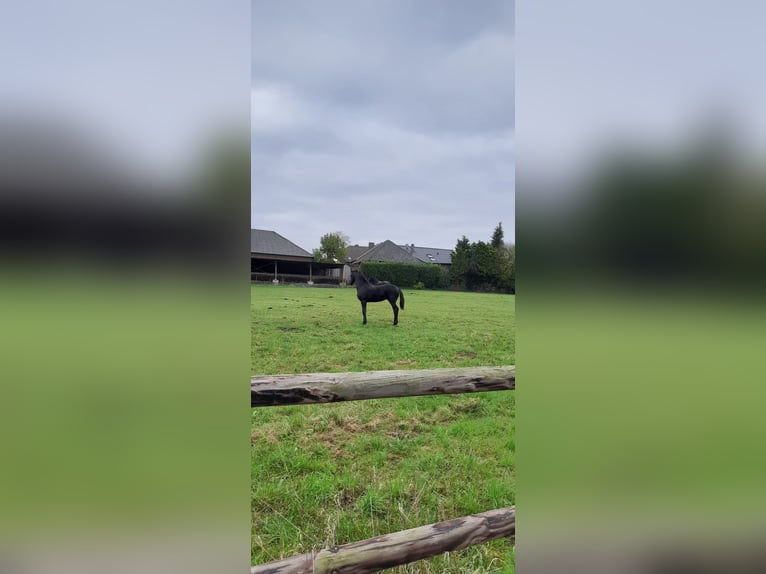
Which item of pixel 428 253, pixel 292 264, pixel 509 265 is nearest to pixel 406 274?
pixel 292 264

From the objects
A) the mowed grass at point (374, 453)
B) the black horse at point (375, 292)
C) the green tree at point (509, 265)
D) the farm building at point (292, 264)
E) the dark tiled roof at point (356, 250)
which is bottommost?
the mowed grass at point (374, 453)

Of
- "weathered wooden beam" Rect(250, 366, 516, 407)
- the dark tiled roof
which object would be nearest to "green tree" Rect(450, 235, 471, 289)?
the dark tiled roof

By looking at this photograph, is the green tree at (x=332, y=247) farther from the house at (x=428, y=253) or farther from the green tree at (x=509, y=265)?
the green tree at (x=509, y=265)

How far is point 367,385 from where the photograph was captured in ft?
4.38

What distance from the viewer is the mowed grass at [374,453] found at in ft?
6.26

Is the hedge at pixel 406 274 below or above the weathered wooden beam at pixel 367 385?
above
